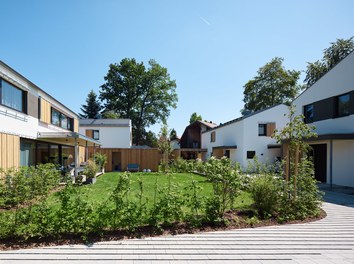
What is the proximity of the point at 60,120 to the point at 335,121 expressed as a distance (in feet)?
59.3

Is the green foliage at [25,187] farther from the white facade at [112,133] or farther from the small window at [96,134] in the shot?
the small window at [96,134]

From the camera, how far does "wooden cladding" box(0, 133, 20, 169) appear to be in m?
10.4

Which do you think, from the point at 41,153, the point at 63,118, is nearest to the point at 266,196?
the point at 41,153

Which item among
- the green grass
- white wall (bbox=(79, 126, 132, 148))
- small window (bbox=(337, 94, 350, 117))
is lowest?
the green grass

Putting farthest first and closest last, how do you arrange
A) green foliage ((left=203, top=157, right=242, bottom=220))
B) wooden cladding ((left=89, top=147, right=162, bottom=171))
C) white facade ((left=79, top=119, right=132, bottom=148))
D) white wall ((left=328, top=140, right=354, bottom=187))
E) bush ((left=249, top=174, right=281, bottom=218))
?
white facade ((left=79, top=119, right=132, bottom=148))
wooden cladding ((left=89, top=147, right=162, bottom=171))
white wall ((left=328, top=140, right=354, bottom=187))
bush ((left=249, top=174, right=281, bottom=218))
green foliage ((left=203, top=157, right=242, bottom=220))

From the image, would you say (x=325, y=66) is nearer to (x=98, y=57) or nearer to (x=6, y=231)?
(x=98, y=57)

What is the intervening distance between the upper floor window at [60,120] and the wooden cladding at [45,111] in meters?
1.10

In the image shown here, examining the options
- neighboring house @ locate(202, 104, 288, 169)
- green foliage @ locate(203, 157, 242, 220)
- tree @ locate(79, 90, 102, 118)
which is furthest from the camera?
tree @ locate(79, 90, 102, 118)

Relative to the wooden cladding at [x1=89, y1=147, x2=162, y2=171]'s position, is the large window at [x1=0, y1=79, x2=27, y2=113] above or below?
above

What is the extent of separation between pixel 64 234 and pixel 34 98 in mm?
11226

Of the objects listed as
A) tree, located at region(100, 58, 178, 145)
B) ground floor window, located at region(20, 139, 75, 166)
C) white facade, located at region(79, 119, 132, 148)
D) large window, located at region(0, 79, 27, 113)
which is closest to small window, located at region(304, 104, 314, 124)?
ground floor window, located at region(20, 139, 75, 166)

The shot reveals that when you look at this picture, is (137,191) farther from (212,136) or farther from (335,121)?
(212,136)

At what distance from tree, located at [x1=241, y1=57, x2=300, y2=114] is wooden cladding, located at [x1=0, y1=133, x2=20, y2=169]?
1193 inches

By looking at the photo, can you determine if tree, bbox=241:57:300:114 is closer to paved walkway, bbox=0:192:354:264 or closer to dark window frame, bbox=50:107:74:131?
dark window frame, bbox=50:107:74:131
